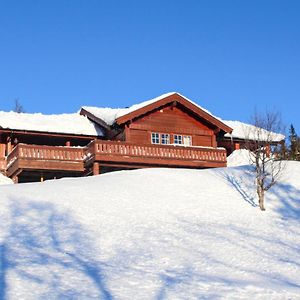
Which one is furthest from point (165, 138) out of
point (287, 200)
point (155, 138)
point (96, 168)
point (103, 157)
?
point (287, 200)

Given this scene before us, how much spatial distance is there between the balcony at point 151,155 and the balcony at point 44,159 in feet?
2.23

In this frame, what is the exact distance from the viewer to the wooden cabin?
29047mm

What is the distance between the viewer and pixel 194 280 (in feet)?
37.9

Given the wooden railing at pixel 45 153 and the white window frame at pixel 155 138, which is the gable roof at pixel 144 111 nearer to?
the white window frame at pixel 155 138

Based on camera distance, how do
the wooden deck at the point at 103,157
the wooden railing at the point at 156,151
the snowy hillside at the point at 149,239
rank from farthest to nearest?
the wooden railing at the point at 156,151 → the wooden deck at the point at 103,157 → the snowy hillside at the point at 149,239

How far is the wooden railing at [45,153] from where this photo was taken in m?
28.4

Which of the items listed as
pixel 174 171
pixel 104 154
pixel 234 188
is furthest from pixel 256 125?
pixel 104 154

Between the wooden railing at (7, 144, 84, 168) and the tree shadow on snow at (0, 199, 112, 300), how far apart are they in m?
10.5

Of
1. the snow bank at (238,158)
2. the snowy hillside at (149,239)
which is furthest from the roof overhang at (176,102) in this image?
the snowy hillside at (149,239)

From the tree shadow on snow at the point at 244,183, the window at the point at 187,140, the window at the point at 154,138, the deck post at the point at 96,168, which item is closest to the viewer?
the tree shadow on snow at the point at 244,183

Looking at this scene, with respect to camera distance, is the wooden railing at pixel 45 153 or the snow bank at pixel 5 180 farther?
the snow bank at pixel 5 180

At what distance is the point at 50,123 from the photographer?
31.9 m

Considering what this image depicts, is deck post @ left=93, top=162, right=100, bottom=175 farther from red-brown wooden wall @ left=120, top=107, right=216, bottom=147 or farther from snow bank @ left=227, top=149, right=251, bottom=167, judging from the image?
snow bank @ left=227, top=149, right=251, bottom=167

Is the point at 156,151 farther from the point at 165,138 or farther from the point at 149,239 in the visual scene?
the point at 149,239
